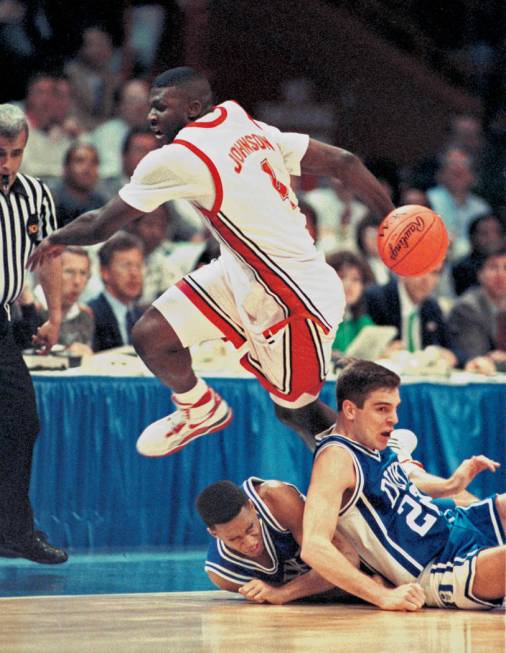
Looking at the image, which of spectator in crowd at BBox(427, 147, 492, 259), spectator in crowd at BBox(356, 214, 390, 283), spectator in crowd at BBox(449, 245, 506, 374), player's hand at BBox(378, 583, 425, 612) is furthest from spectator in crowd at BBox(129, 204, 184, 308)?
player's hand at BBox(378, 583, 425, 612)

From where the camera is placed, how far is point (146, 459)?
6477 mm

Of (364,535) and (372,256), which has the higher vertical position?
(364,535)

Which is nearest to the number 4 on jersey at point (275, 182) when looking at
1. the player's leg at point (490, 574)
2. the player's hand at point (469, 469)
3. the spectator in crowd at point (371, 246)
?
the player's hand at point (469, 469)

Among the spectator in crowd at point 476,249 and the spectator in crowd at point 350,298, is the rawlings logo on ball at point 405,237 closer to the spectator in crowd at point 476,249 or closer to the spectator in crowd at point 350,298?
the spectator in crowd at point 350,298

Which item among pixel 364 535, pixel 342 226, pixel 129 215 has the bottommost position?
pixel 342 226

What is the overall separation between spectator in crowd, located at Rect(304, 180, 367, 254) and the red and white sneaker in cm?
434

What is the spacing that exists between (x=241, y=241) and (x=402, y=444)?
111cm

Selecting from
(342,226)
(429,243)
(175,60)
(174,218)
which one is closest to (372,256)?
(342,226)

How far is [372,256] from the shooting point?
363 inches

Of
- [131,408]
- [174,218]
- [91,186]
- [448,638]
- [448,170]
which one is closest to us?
[448,638]

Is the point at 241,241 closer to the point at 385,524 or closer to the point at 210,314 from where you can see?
the point at 210,314

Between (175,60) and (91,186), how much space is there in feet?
9.03

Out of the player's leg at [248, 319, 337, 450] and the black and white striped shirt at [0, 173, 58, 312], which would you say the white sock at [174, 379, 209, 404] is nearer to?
the player's leg at [248, 319, 337, 450]

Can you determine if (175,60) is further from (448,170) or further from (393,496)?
(393,496)
